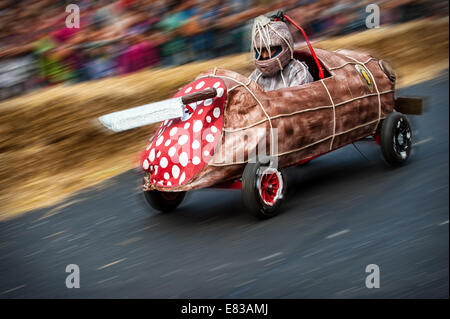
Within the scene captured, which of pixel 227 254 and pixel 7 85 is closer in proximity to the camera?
pixel 227 254

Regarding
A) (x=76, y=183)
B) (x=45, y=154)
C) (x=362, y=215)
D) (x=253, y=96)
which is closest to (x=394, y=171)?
(x=362, y=215)

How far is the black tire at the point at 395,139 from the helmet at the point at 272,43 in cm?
100

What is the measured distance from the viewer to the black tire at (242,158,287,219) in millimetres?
4590

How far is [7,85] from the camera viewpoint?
8.14 meters

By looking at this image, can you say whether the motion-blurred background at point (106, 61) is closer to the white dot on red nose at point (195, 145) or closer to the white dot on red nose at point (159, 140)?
A: the white dot on red nose at point (159, 140)

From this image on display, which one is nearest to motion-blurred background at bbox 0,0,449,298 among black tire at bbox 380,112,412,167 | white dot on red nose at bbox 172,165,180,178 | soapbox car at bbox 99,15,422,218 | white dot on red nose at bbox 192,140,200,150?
black tire at bbox 380,112,412,167

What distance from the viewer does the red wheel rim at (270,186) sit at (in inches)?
186

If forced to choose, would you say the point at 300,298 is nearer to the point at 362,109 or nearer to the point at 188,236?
the point at 188,236

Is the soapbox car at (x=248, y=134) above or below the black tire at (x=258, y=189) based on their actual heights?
above

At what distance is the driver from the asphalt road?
93 centimetres

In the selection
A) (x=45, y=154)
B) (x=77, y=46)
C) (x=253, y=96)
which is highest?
(x=77, y=46)

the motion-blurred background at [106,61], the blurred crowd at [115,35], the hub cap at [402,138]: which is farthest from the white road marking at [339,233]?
the blurred crowd at [115,35]

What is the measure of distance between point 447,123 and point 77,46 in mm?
4624

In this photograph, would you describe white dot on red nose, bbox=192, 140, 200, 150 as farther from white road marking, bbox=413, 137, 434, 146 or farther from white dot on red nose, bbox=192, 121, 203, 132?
white road marking, bbox=413, 137, 434, 146
